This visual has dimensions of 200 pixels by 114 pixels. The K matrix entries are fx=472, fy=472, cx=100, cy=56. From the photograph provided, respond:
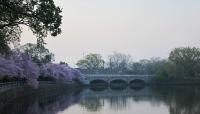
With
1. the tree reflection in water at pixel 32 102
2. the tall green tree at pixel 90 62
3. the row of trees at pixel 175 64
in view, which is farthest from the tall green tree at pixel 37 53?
the tall green tree at pixel 90 62

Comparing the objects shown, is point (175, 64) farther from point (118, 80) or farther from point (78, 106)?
point (78, 106)

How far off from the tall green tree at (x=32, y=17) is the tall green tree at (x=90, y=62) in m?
139

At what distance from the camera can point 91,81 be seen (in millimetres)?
140625

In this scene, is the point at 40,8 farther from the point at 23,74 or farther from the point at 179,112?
the point at 23,74

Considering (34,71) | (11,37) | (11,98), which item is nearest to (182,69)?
(34,71)

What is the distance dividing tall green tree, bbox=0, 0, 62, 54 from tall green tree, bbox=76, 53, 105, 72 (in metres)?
139

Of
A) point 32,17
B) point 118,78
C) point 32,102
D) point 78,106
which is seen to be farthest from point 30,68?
Result: point 118,78

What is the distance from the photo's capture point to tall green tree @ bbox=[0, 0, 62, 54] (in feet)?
70.0

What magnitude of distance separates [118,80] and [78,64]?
63.9 ft

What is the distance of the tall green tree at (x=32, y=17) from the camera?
21328 mm

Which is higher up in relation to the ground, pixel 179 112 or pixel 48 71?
pixel 48 71

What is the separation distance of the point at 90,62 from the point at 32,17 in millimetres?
140878

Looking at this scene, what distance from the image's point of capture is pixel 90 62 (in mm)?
163000

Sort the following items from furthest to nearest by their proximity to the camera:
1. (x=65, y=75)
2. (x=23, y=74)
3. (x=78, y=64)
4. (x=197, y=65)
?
(x=78, y=64), (x=197, y=65), (x=65, y=75), (x=23, y=74)
